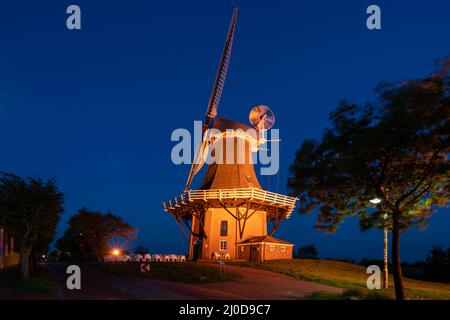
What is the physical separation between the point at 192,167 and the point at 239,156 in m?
7.41

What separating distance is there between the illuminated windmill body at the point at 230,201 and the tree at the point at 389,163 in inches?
981

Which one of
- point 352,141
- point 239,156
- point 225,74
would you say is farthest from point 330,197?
point 225,74

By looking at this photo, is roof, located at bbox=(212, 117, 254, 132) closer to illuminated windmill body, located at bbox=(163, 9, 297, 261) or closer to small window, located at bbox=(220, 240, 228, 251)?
illuminated windmill body, located at bbox=(163, 9, 297, 261)

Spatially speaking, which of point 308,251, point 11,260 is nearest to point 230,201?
point 11,260

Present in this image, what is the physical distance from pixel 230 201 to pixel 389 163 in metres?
28.8

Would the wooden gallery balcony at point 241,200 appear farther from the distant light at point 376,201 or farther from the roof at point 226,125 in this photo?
the distant light at point 376,201

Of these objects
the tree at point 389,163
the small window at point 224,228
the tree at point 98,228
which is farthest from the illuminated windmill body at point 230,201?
the tree at point 389,163

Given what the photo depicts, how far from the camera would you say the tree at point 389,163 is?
563 inches

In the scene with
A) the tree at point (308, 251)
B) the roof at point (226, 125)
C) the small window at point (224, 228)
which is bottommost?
the tree at point (308, 251)

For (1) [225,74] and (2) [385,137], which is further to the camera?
(1) [225,74]

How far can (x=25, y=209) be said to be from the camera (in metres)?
24.5
